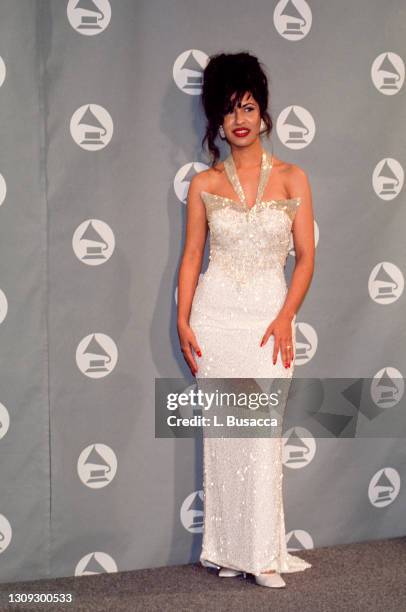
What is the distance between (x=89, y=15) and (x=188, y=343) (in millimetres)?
1408

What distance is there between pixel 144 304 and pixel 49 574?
1.23 m

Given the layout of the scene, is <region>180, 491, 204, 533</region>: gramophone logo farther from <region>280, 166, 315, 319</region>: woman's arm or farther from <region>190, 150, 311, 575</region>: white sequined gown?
<region>280, 166, 315, 319</region>: woman's arm

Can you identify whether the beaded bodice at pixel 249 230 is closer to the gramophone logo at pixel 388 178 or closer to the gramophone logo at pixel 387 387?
the gramophone logo at pixel 388 178

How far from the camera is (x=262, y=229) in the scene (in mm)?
2986

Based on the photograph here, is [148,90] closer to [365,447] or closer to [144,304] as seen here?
[144,304]

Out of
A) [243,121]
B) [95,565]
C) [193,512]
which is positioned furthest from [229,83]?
[95,565]

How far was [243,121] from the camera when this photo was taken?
2986 mm

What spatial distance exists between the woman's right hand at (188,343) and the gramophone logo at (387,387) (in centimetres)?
96

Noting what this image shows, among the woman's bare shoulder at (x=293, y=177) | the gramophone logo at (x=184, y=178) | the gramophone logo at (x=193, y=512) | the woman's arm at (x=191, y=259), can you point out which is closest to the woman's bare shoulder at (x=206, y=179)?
the woman's arm at (x=191, y=259)

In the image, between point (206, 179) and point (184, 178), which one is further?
point (184, 178)

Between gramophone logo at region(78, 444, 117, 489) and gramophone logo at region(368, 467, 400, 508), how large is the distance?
1249 mm

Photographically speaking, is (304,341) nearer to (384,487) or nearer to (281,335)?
(281,335)

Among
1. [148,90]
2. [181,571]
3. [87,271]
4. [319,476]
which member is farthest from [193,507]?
[148,90]

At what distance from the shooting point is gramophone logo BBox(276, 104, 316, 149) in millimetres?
3301
